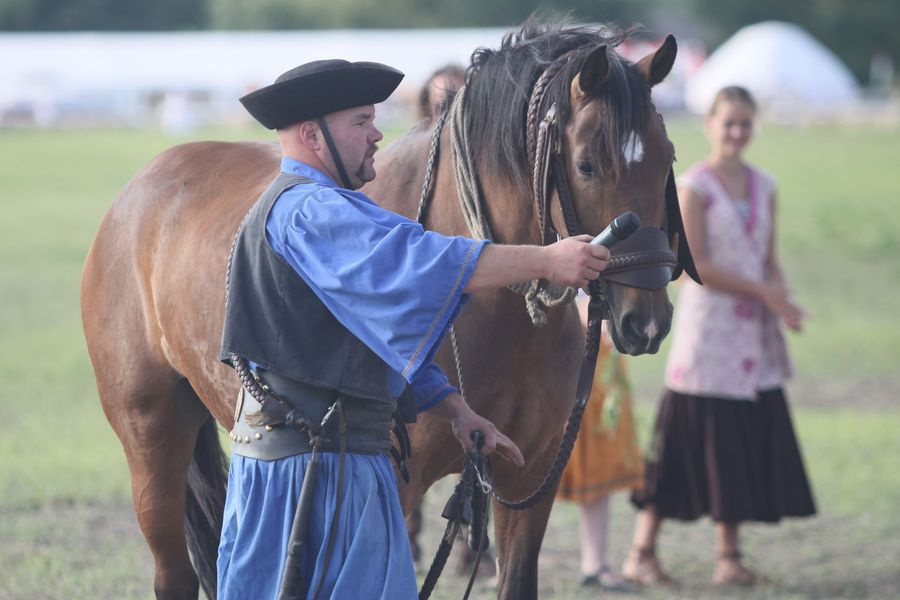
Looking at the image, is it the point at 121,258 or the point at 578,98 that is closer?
the point at 578,98

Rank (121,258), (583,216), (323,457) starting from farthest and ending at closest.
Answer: (121,258) < (583,216) < (323,457)

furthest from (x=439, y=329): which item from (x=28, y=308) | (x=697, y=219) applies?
(x=28, y=308)

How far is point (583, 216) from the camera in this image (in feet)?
10.6

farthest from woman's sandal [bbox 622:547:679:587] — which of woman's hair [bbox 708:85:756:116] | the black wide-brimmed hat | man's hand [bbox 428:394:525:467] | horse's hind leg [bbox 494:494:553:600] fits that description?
the black wide-brimmed hat

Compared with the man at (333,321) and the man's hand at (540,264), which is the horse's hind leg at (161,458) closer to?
the man at (333,321)

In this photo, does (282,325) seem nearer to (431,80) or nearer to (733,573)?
(431,80)

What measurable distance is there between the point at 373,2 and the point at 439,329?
246 feet

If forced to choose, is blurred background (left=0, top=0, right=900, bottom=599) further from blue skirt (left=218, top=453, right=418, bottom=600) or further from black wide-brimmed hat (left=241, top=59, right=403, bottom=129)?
blue skirt (left=218, top=453, right=418, bottom=600)

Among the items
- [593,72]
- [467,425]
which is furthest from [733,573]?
[593,72]

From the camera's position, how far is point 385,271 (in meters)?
2.76

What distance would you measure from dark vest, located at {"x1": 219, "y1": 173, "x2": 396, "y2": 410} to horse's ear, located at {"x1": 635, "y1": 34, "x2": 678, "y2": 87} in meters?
Answer: 0.96

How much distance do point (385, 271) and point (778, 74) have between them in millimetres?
55316

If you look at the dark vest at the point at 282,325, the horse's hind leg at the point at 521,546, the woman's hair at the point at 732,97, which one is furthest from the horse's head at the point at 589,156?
the woman's hair at the point at 732,97

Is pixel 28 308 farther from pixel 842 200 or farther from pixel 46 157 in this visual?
pixel 46 157
